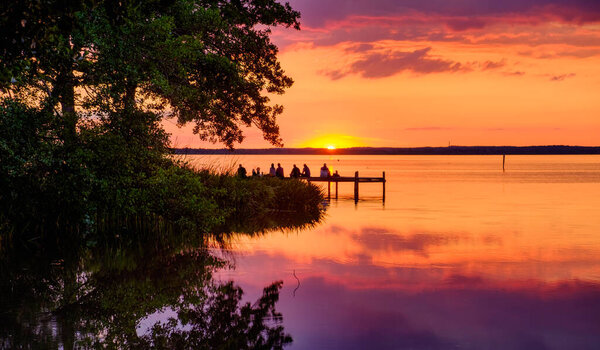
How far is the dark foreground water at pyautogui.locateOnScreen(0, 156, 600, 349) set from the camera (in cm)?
1117

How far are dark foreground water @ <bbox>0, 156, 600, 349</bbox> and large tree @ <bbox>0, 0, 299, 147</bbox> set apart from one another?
451cm

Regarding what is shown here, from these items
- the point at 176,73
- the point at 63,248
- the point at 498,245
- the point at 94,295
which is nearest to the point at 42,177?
the point at 63,248

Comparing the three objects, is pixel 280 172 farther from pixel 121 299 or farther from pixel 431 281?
pixel 121 299

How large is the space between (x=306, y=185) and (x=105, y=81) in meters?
21.6

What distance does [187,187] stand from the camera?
2008 centimetres

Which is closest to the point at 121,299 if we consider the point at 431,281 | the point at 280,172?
the point at 431,281

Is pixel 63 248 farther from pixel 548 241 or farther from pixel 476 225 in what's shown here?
pixel 476 225

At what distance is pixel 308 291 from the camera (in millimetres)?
15547

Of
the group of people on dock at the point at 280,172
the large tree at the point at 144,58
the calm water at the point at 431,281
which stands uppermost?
the large tree at the point at 144,58

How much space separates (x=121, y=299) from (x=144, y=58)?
27.3 feet

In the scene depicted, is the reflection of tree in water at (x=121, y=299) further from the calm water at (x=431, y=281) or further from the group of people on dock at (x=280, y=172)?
the group of people on dock at (x=280, y=172)

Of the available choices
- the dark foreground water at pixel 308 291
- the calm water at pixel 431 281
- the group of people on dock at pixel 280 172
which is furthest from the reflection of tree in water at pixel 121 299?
the group of people on dock at pixel 280 172

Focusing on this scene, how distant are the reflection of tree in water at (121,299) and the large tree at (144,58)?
402 cm

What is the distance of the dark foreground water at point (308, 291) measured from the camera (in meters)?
11.2
